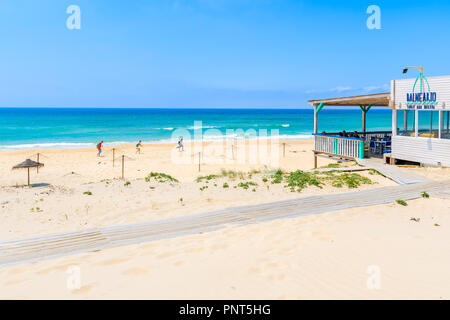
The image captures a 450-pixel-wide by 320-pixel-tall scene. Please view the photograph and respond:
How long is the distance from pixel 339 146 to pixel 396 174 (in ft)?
16.2

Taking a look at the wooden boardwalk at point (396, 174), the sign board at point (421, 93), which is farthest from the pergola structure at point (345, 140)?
the wooden boardwalk at point (396, 174)

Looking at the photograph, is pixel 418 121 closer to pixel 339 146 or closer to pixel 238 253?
pixel 339 146

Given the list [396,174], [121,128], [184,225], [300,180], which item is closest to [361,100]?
[396,174]

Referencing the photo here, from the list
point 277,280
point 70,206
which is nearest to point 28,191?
point 70,206

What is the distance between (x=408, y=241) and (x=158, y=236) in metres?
4.16

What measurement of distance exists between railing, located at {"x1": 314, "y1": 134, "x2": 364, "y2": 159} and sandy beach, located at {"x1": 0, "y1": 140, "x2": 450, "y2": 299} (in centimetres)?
575

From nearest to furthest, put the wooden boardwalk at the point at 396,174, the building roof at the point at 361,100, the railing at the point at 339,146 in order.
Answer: the wooden boardwalk at the point at 396,174
the building roof at the point at 361,100
the railing at the point at 339,146

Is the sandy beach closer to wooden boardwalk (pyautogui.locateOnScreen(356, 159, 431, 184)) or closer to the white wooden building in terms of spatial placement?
wooden boardwalk (pyautogui.locateOnScreen(356, 159, 431, 184))

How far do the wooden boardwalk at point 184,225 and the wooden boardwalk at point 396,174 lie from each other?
814mm

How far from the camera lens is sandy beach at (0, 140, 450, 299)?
3896 mm

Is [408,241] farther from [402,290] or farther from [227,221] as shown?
[227,221]

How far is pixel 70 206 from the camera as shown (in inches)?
313

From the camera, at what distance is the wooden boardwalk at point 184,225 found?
17.1ft

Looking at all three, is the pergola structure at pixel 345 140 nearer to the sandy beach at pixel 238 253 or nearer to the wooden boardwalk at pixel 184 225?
the wooden boardwalk at pixel 184 225
